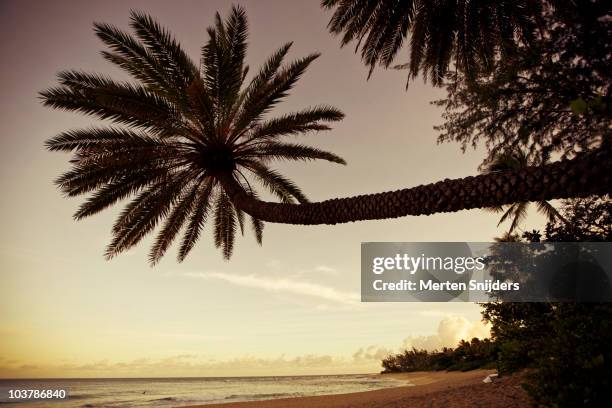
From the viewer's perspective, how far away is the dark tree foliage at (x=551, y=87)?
24.1ft

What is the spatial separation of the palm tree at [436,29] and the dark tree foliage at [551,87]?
434mm

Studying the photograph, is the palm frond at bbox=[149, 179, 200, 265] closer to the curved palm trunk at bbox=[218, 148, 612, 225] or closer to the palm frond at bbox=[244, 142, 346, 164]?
the palm frond at bbox=[244, 142, 346, 164]

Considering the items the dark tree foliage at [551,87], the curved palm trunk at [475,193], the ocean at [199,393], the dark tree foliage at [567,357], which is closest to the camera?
the curved palm trunk at [475,193]

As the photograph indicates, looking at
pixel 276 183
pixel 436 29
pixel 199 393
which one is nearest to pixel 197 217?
pixel 276 183

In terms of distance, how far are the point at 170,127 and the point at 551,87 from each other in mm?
8025

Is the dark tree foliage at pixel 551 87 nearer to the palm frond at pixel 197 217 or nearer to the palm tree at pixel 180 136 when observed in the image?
the palm tree at pixel 180 136

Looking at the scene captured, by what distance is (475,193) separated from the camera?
474 centimetres

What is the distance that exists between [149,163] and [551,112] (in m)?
9.13

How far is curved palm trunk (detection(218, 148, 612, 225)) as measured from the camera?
3.86 meters

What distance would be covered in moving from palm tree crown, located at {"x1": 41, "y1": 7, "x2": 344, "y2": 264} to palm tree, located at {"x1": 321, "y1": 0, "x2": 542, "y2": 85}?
135 centimetres

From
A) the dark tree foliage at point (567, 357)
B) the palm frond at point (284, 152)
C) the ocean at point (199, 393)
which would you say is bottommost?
the ocean at point (199, 393)

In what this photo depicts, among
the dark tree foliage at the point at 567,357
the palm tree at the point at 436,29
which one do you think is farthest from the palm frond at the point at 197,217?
the dark tree foliage at the point at 567,357

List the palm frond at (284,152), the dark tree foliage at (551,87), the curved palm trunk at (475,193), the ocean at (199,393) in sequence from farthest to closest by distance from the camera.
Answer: the ocean at (199,393) → the palm frond at (284,152) → the dark tree foliage at (551,87) → the curved palm trunk at (475,193)

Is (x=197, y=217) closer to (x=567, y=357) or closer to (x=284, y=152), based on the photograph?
(x=284, y=152)
